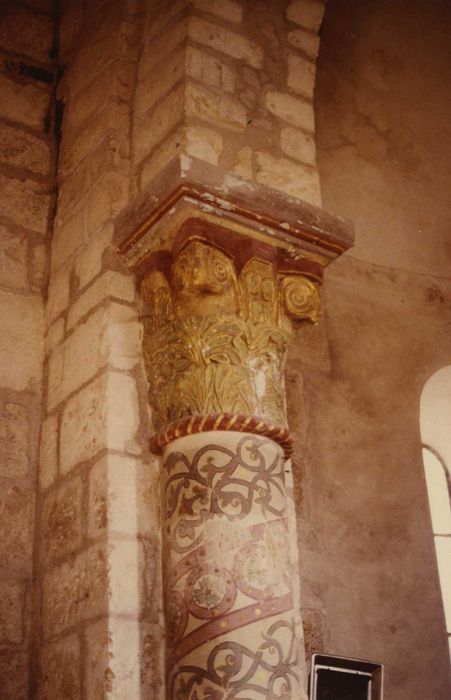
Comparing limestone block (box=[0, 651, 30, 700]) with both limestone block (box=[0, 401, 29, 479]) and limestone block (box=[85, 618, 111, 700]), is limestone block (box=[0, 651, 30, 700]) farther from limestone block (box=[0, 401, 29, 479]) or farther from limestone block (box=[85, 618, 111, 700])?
limestone block (box=[0, 401, 29, 479])

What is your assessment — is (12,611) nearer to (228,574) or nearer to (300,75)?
(228,574)

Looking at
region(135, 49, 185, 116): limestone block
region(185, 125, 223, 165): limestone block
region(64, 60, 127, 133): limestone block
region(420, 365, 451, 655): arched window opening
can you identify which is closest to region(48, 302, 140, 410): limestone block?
region(185, 125, 223, 165): limestone block

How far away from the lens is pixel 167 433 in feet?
9.45

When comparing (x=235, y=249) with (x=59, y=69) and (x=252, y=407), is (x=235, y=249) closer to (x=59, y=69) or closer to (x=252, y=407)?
(x=252, y=407)

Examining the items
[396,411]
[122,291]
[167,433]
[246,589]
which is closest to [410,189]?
[396,411]

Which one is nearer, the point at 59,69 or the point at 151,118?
the point at 151,118

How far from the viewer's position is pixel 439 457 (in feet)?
14.8

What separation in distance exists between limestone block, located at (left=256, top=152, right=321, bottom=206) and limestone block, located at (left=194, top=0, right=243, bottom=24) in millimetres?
568

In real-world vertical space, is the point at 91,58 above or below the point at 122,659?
above

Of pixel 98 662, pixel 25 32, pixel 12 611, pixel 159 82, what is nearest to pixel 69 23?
pixel 25 32

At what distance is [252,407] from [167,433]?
269 millimetres

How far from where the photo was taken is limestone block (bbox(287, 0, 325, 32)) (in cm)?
373

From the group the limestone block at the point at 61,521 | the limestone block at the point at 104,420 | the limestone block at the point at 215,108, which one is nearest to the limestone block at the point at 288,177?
the limestone block at the point at 215,108

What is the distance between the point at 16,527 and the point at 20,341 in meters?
0.70
